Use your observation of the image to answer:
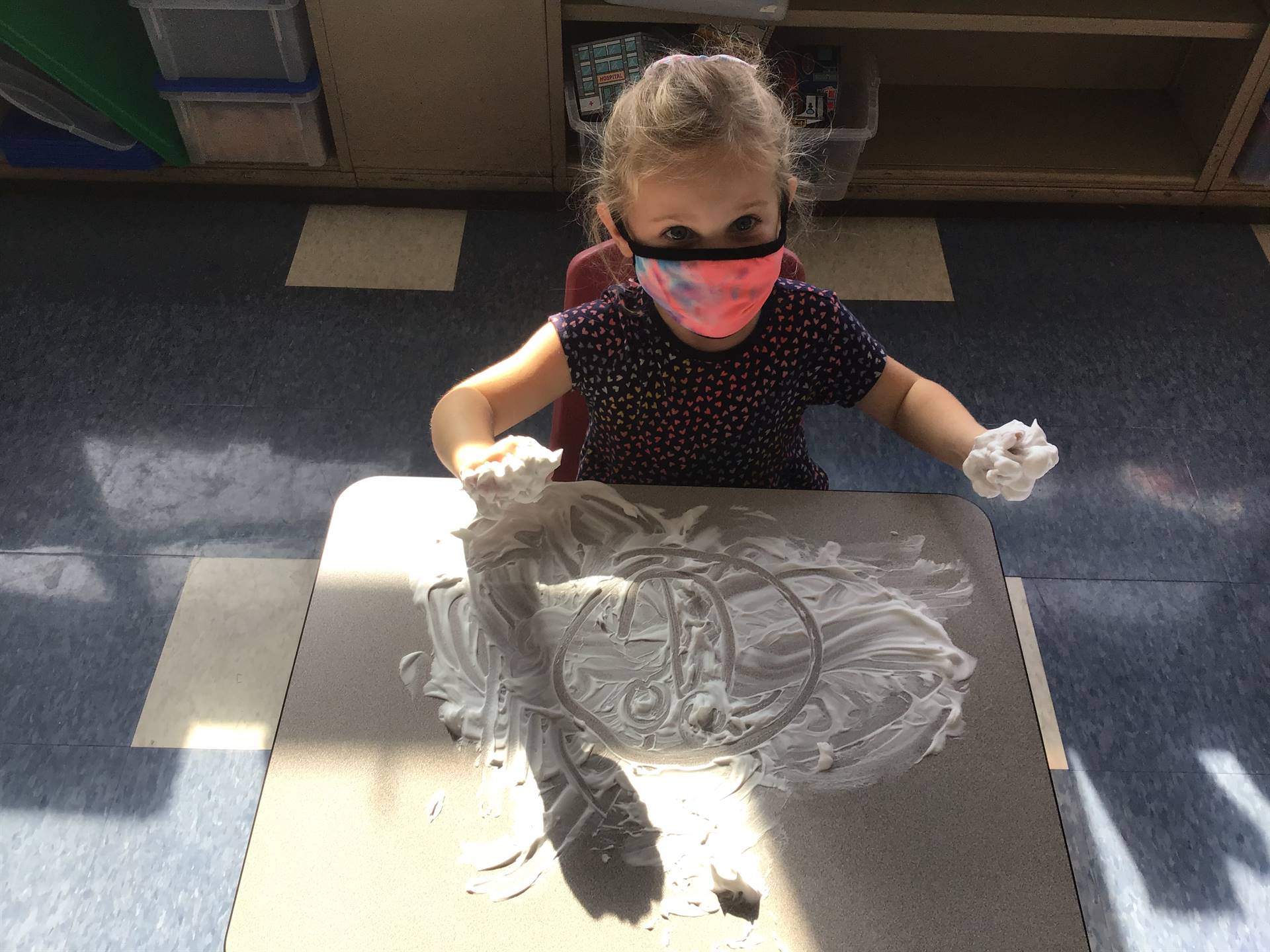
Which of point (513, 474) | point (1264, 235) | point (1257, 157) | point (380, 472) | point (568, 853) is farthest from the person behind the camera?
point (1264, 235)

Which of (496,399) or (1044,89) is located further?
(1044,89)

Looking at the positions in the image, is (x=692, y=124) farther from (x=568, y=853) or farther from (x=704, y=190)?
(x=568, y=853)

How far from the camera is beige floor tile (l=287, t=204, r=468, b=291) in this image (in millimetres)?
2197

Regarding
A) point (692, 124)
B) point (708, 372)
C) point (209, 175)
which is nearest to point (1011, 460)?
point (708, 372)

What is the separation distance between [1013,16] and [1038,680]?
1.34 metres

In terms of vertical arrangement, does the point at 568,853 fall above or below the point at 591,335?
below

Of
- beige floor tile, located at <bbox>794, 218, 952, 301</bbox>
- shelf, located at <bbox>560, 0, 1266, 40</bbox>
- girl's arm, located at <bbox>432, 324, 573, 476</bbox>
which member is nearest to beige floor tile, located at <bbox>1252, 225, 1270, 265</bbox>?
shelf, located at <bbox>560, 0, 1266, 40</bbox>

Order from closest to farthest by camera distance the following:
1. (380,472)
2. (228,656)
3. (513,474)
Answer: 1. (513,474)
2. (228,656)
3. (380,472)

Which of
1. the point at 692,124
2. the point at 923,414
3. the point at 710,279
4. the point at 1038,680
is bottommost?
the point at 1038,680

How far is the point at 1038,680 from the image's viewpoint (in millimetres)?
1602

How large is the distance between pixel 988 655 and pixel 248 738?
1108 millimetres

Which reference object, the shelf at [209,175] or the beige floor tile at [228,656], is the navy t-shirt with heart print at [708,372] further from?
the shelf at [209,175]

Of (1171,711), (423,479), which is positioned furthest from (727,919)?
(1171,711)

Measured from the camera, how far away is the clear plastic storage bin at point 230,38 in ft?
6.53
